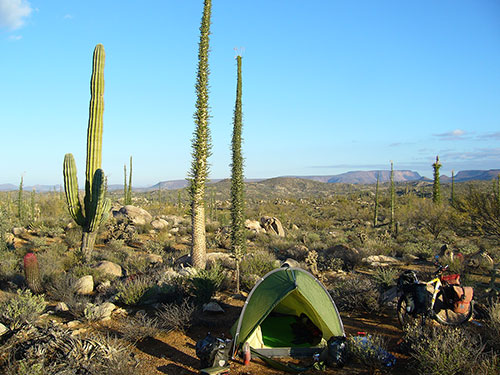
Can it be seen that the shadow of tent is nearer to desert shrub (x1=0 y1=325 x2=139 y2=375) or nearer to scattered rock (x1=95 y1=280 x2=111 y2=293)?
desert shrub (x1=0 y1=325 x2=139 y2=375)

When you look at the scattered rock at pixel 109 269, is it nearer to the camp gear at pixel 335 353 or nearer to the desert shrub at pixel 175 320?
the desert shrub at pixel 175 320

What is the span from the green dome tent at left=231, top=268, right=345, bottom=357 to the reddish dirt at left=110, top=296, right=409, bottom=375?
298mm

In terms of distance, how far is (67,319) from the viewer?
7.03 meters

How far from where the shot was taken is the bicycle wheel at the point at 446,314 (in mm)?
5906

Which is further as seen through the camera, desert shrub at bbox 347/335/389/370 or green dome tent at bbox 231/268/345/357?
green dome tent at bbox 231/268/345/357

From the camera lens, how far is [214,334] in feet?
21.4

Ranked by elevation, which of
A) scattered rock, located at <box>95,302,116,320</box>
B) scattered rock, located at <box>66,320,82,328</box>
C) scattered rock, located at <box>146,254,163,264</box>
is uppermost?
scattered rock, located at <box>146,254,163,264</box>

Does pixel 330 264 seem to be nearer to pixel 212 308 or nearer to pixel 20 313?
pixel 212 308

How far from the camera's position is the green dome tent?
18.4ft

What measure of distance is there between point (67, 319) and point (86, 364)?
2.65m

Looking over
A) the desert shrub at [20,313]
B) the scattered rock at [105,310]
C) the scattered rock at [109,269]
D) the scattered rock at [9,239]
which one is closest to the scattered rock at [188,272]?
the scattered rock at [105,310]

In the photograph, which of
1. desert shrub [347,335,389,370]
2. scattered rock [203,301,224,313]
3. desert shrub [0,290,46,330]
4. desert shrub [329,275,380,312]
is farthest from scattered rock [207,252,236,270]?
desert shrub [347,335,389,370]

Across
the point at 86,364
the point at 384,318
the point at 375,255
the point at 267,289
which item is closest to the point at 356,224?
the point at 375,255

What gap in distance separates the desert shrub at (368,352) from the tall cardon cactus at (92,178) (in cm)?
879
